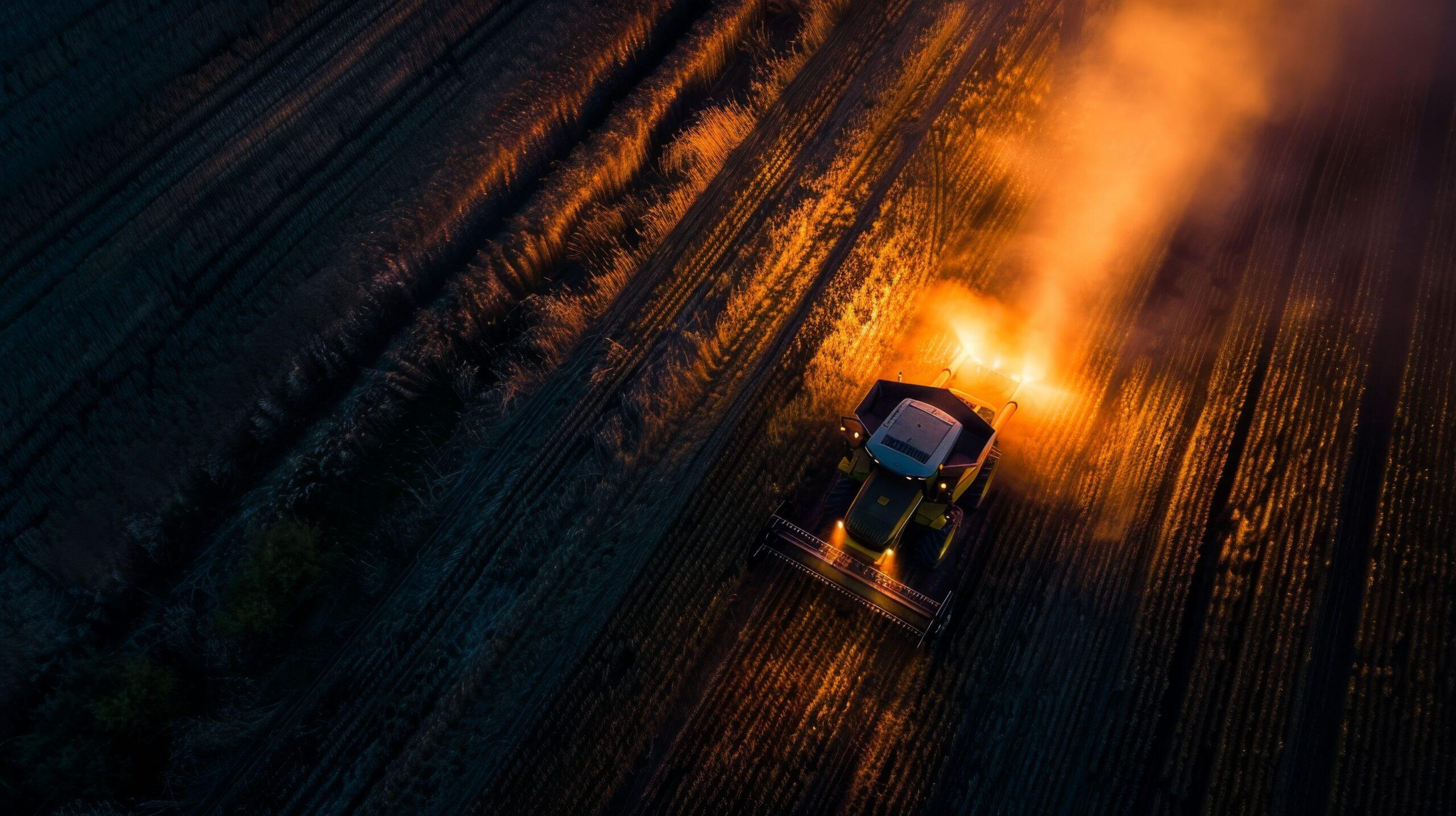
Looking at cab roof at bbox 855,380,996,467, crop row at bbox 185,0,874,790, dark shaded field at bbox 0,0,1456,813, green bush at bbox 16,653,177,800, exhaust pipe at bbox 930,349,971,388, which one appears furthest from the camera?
exhaust pipe at bbox 930,349,971,388

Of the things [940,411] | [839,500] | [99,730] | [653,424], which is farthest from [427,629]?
[940,411]

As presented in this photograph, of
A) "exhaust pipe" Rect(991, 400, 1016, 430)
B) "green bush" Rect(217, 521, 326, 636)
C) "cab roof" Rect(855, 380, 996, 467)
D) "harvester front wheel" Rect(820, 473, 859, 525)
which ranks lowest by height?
"green bush" Rect(217, 521, 326, 636)

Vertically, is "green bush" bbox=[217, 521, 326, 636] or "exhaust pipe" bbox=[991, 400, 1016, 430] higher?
"exhaust pipe" bbox=[991, 400, 1016, 430]

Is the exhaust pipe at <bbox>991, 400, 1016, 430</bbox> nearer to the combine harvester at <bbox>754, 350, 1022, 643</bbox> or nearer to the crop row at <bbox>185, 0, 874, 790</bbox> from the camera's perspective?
the combine harvester at <bbox>754, 350, 1022, 643</bbox>

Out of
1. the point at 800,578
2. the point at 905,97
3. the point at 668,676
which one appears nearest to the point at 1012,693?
the point at 800,578

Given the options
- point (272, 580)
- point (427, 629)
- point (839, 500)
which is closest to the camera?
point (272, 580)

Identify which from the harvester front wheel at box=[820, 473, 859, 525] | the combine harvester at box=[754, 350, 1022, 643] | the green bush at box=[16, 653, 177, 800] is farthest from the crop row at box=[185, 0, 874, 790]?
the harvester front wheel at box=[820, 473, 859, 525]

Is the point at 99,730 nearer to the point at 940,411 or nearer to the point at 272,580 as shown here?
the point at 272,580
